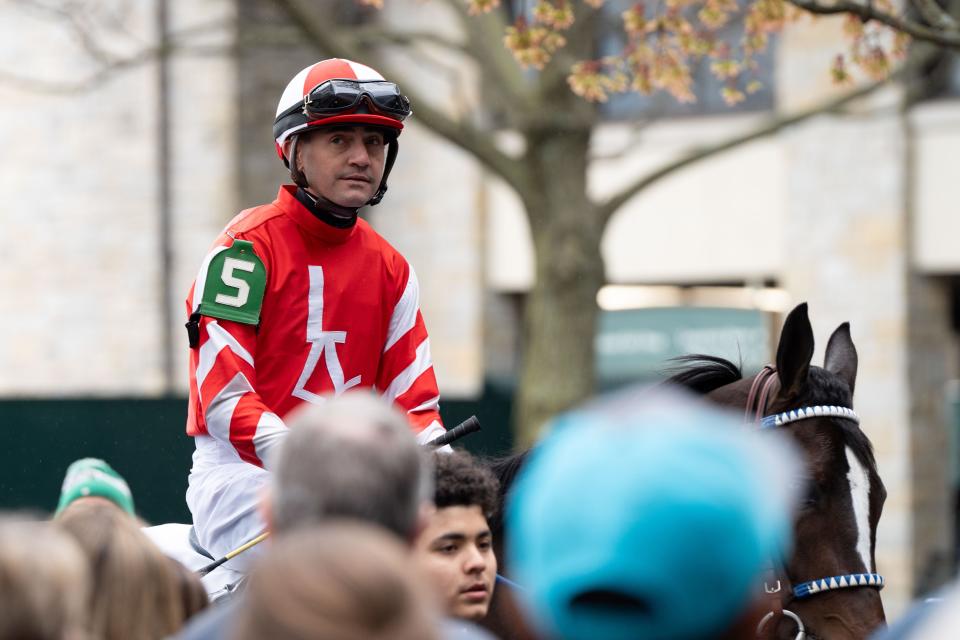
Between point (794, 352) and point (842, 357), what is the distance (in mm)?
542

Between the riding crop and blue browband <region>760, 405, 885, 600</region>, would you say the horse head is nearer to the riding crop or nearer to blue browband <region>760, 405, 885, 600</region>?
blue browband <region>760, 405, 885, 600</region>

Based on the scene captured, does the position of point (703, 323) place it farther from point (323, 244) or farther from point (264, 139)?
point (323, 244)

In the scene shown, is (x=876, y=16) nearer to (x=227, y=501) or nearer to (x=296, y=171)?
(x=296, y=171)

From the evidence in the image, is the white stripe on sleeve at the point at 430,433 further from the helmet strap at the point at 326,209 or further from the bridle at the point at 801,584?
the bridle at the point at 801,584

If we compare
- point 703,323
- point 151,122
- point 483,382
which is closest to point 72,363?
point 151,122

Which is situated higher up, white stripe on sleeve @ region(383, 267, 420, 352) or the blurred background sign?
white stripe on sleeve @ region(383, 267, 420, 352)

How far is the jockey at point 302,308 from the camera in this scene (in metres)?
3.92

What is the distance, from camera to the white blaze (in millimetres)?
4008

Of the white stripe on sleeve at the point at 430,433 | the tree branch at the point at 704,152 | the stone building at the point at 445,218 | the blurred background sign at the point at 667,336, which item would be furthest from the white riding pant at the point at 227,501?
the stone building at the point at 445,218

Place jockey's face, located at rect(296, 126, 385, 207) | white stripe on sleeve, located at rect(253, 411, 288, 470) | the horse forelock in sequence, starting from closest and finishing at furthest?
white stripe on sleeve, located at rect(253, 411, 288, 470) → jockey's face, located at rect(296, 126, 385, 207) → the horse forelock

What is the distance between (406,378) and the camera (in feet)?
14.1

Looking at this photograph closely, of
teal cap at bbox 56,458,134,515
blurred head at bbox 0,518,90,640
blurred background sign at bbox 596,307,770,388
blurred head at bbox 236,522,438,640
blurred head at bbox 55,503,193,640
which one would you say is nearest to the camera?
blurred head at bbox 236,522,438,640

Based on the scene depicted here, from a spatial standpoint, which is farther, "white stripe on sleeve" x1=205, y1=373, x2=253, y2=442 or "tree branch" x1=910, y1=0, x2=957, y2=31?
"tree branch" x1=910, y1=0, x2=957, y2=31

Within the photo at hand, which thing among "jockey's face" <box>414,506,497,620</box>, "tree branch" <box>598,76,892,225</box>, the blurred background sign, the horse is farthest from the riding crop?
the blurred background sign
